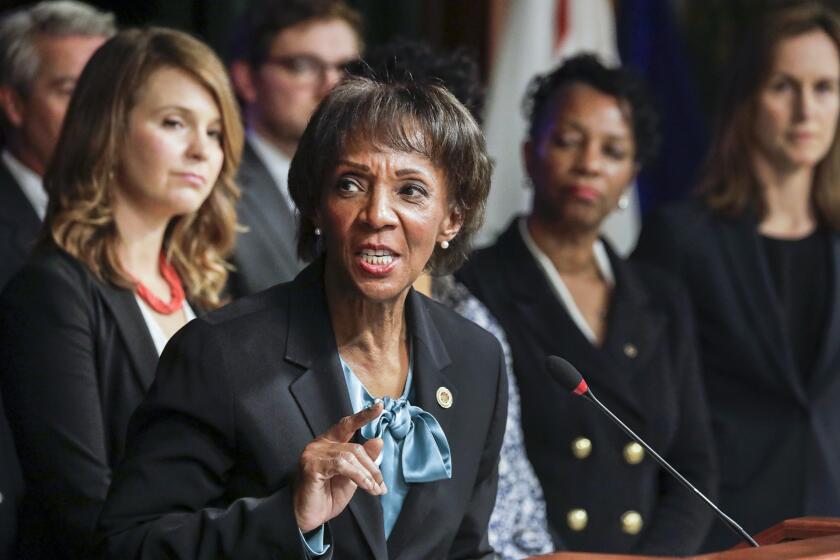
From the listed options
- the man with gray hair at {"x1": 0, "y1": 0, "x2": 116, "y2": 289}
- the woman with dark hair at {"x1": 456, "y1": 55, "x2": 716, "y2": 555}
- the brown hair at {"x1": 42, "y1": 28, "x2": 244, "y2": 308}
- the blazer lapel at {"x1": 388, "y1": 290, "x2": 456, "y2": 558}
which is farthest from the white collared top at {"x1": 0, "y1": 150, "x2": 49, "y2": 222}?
the blazer lapel at {"x1": 388, "y1": 290, "x2": 456, "y2": 558}

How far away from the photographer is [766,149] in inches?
164

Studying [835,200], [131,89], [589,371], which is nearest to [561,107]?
[589,371]

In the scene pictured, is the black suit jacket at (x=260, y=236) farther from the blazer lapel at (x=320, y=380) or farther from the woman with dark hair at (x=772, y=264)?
the woman with dark hair at (x=772, y=264)

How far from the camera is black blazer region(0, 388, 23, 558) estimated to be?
2883 mm

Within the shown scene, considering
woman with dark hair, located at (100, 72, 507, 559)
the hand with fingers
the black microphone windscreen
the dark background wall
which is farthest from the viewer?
the dark background wall

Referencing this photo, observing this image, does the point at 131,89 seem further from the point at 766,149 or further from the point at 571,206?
the point at 766,149

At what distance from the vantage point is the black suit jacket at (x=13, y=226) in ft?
11.0

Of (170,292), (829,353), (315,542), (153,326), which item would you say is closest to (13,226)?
(170,292)

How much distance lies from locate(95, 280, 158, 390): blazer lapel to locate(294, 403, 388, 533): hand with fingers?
765mm

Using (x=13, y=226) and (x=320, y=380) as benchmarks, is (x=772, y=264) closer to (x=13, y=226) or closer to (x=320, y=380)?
(x=13, y=226)

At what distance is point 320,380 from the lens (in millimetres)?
2281

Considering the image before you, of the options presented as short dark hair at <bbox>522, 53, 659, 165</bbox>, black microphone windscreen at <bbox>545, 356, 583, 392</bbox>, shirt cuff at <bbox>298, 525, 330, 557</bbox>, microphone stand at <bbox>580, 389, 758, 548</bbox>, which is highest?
short dark hair at <bbox>522, 53, 659, 165</bbox>

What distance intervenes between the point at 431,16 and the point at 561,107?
6.65 feet

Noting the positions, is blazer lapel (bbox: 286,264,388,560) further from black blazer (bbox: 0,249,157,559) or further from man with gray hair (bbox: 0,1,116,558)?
man with gray hair (bbox: 0,1,116,558)
